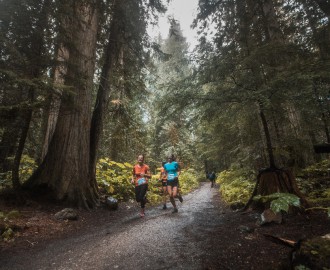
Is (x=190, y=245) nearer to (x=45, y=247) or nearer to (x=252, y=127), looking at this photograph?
(x=45, y=247)

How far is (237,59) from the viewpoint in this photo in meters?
5.91

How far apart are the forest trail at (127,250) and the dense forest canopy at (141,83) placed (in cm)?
249

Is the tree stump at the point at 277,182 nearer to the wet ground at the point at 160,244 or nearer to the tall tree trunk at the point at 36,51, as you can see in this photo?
the wet ground at the point at 160,244

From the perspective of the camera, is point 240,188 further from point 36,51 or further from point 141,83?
point 36,51

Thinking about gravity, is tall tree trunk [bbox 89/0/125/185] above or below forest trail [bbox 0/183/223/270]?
above

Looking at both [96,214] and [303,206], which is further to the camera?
[96,214]

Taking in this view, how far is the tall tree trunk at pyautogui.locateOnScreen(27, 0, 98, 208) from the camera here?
24.7ft

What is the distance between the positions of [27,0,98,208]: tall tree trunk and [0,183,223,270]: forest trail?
6.93ft

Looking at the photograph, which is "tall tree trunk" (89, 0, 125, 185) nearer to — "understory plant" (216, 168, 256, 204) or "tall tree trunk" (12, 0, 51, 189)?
"tall tree trunk" (12, 0, 51, 189)

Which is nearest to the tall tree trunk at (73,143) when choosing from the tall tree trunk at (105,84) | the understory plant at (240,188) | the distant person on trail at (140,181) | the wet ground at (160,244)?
the tall tree trunk at (105,84)

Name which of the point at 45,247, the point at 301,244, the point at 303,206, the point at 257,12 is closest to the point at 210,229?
the point at 303,206

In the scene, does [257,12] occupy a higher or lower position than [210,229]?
higher

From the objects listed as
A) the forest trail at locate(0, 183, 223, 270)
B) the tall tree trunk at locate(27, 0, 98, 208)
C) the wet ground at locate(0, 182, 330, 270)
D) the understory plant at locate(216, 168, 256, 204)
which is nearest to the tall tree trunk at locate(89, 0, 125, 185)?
the tall tree trunk at locate(27, 0, 98, 208)

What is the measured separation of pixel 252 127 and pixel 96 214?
19.2 ft
